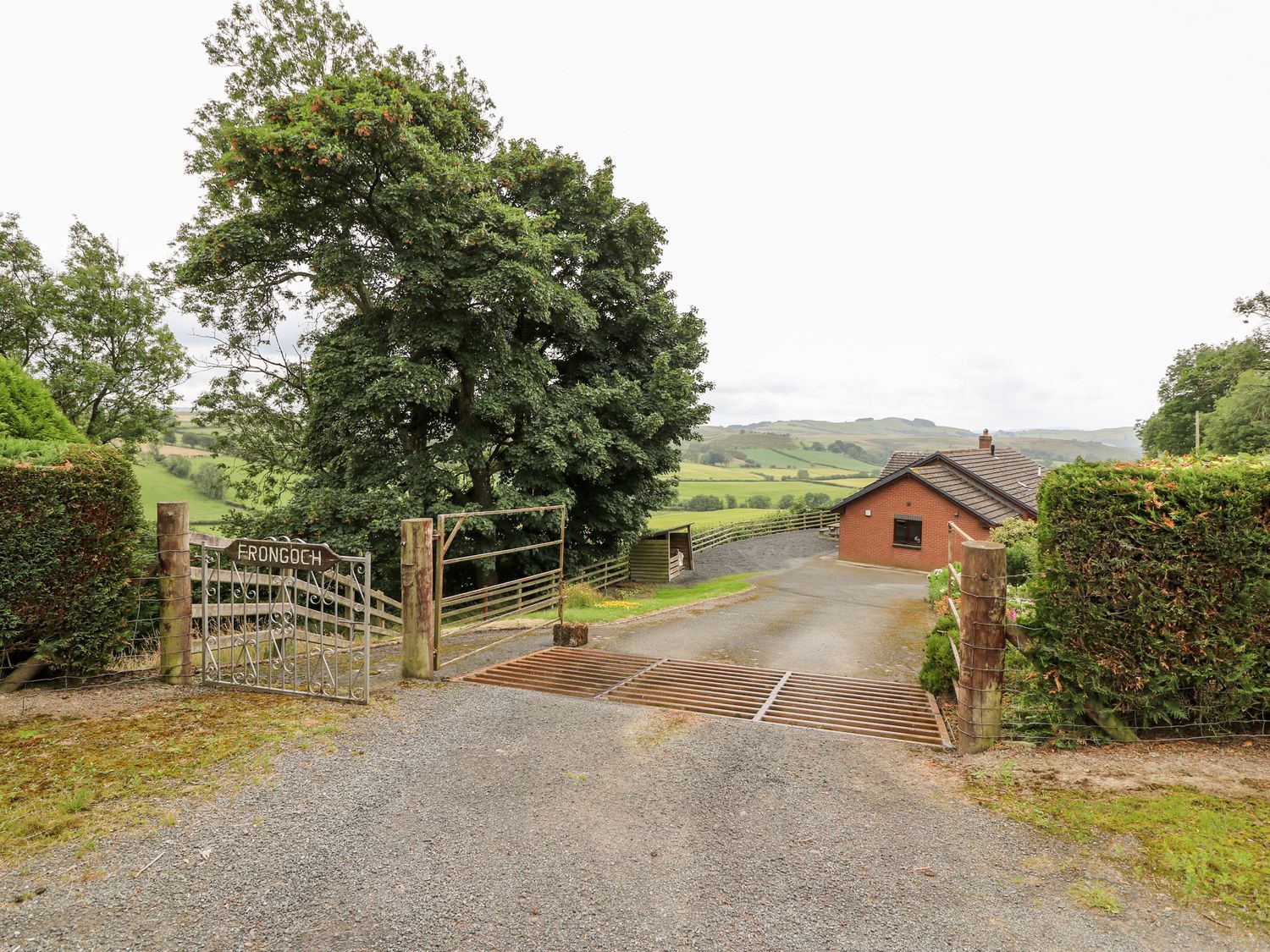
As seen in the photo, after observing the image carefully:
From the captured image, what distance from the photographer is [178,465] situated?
112 feet

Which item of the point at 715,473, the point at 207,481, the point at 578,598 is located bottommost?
the point at 578,598

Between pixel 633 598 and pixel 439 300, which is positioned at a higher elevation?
pixel 439 300

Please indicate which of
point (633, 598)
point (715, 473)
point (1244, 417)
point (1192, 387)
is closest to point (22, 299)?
point (633, 598)

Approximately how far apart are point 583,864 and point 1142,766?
472 centimetres

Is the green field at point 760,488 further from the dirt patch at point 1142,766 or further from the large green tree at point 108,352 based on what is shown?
the dirt patch at point 1142,766

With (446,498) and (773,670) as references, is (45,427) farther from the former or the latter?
(773,670)

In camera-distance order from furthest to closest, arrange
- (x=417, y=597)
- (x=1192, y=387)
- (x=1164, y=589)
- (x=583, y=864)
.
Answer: (x=1192, y=387) < (x=417, y=597) < (x=1164, y=589) < (x=583, y=864)

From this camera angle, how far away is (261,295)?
20375 millimetres

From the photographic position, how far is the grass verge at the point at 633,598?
1520cm

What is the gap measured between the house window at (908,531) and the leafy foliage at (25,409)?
29.5 meters

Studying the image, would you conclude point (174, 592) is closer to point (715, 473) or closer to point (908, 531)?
point (908, 531)

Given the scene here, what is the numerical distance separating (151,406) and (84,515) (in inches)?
890

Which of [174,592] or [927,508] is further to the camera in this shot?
[927,508]

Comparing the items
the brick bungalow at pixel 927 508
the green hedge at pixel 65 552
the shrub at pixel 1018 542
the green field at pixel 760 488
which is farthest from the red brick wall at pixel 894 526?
the green field at pixel 760 488
